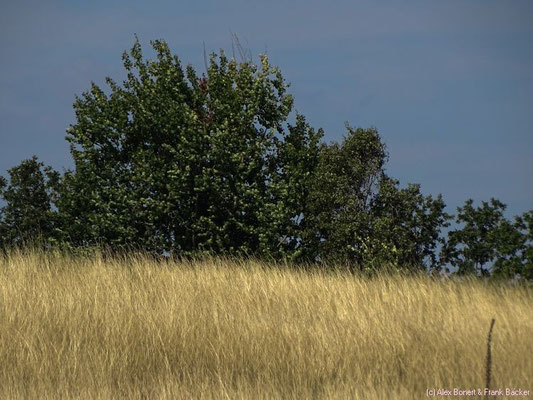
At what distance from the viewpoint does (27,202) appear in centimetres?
3656

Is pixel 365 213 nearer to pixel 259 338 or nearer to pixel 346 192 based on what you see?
pixel 346 192

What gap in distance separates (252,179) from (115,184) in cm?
546

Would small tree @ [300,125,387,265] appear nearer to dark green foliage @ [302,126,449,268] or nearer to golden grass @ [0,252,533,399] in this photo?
dark green foliage @ [302,126,449,268]

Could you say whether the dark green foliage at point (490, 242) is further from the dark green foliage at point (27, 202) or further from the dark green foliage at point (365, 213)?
the dark green foliage at point (27, 202)

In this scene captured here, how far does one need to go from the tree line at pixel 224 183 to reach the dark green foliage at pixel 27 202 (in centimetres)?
23

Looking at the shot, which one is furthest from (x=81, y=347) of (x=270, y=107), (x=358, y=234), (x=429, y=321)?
(x=270, y=107)

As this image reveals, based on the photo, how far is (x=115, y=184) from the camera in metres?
31.7

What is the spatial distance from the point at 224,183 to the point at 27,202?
1133cm

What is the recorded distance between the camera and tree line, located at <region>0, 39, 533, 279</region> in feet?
88.8

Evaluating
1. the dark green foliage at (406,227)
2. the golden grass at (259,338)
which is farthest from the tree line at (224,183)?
the golden grass at (259,338)

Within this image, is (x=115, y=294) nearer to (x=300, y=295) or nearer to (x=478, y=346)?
(x=300, y=295)

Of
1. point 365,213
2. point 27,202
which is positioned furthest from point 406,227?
point 27,202

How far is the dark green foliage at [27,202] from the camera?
3566 cm

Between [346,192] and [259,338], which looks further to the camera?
[346,192]
